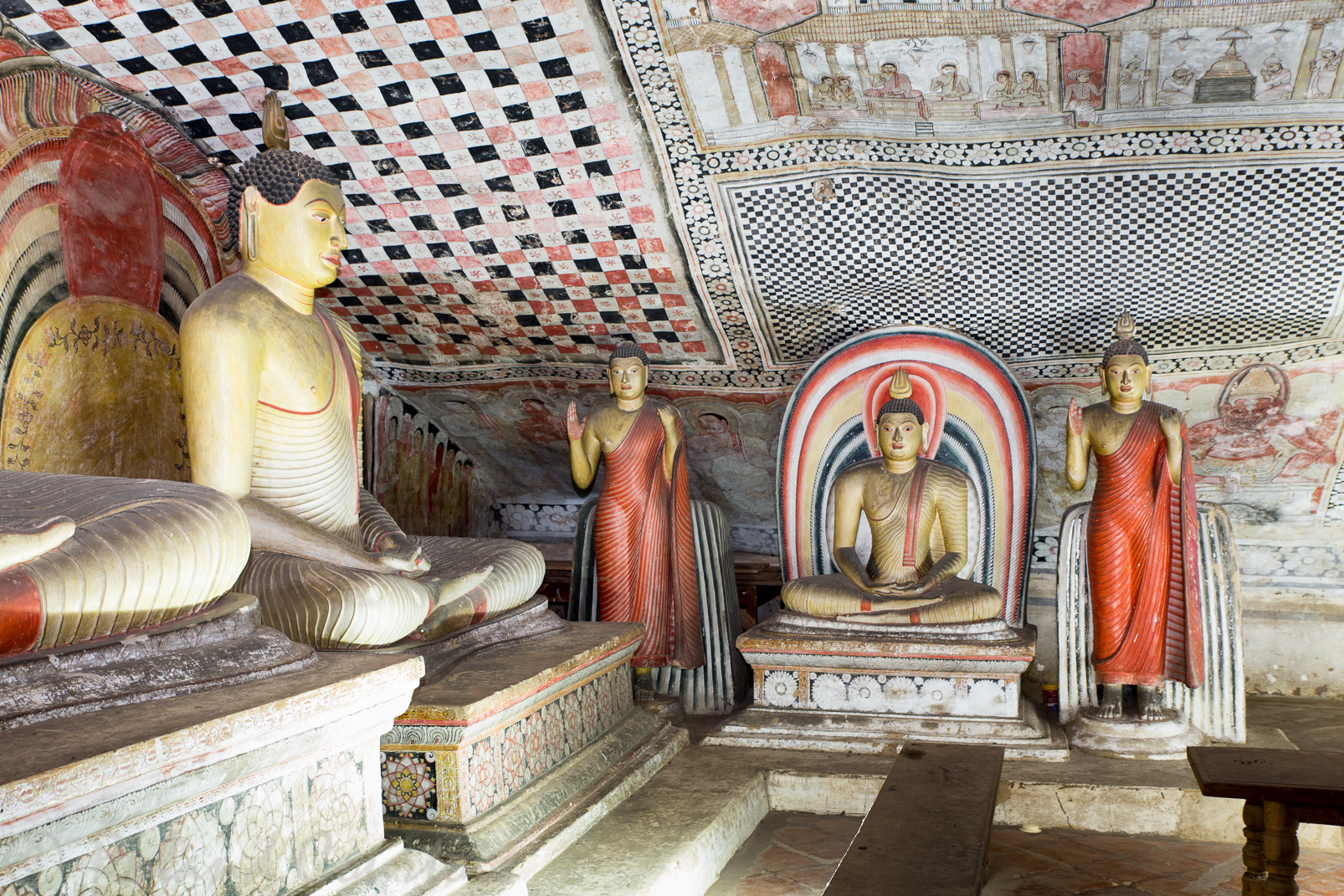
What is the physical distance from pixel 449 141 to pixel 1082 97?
259cm

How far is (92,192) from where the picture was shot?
3959 mm

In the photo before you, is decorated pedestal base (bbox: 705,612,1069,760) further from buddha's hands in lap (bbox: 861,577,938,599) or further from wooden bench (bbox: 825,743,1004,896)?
wooden bench (bbox: 825,743,1004,896)

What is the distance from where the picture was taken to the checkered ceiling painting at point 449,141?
409 cm

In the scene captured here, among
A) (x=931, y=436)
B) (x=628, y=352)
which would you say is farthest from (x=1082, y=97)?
(x=628, y=352)

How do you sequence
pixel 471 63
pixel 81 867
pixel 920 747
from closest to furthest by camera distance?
pixel 81 867, pixel 920 747, pixel 471 63

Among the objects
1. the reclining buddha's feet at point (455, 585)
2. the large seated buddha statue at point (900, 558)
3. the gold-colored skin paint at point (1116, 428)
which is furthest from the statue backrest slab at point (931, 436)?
the reclining buddha's feet at point (455, 585)

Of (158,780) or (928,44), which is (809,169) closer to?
(928,44)

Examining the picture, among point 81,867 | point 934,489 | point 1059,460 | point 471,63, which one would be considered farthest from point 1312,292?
point 81,867

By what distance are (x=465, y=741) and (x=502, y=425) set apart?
3.86 metres

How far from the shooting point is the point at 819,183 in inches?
183

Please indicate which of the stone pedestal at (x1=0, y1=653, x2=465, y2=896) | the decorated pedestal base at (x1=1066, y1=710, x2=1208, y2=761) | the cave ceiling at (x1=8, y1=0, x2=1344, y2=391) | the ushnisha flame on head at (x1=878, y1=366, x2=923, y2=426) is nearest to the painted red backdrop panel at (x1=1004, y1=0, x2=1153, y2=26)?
the cave ceiling at (x1=8, y1=0, x2=1344, y2=391)

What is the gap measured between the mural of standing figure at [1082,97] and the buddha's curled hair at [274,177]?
280cm

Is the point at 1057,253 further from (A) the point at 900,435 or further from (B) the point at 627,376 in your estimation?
(B) the point at 627,376

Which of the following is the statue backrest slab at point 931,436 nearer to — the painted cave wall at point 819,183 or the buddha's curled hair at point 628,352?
the painted cave wall at point 819,183
